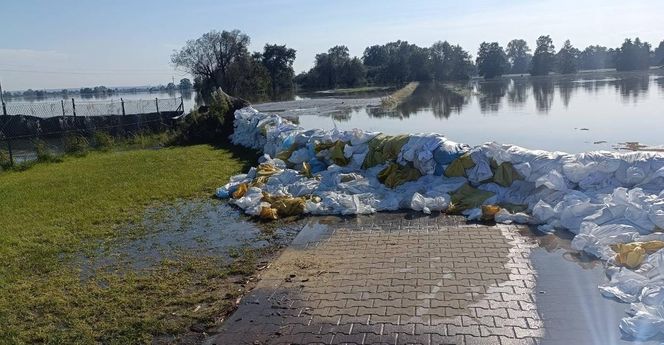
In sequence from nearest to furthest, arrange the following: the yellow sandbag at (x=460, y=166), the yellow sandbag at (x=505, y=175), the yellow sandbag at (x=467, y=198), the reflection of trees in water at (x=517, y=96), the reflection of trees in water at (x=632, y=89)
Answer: the yellow sandbag at (x=467, y=198)
the yellow sandbag at (x=505, y=175)
the yellow sandbag at (x=460, y=166)
the reflection of trees in water at (x=632, y=89)
the reflection of trees in water at (x=517, y=96)

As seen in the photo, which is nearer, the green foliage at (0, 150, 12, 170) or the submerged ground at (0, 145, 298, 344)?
the submerged ground at (0, 145, 298, 344)

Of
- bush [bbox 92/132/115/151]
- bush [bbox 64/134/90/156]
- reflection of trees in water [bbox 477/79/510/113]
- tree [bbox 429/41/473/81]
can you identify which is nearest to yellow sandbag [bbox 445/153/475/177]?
bush [bbox 64/134/90/156]

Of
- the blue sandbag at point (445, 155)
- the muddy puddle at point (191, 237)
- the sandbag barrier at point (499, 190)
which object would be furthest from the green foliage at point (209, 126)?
the blue sandbag at point (445, 155)

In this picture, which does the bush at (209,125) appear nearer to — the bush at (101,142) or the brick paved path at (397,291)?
the bush at (101,142)

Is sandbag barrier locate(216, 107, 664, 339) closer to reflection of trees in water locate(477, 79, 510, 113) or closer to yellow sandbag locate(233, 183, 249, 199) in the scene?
yellow sandbag locate(233, 183, 249, 199)

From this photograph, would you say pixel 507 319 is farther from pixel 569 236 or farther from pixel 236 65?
pixel 236 65

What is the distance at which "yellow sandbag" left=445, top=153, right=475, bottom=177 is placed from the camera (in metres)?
8.92

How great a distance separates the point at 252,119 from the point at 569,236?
12886mm

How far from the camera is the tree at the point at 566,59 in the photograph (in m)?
102

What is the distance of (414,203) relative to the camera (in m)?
8.31

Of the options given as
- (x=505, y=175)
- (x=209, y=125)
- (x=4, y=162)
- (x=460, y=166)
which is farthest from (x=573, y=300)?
(x=209, y=125)

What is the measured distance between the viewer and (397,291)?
17.4 ft

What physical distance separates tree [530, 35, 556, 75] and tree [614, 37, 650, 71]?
36.0 feet

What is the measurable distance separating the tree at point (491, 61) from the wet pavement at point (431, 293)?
106 meters
